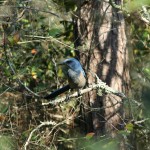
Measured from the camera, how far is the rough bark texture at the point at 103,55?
4.79 meters

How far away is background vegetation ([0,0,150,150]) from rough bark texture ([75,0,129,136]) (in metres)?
0.16

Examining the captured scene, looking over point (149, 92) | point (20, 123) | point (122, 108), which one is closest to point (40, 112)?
point (20, 123)

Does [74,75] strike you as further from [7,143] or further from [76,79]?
[7,143]

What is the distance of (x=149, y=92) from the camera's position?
5.35ft

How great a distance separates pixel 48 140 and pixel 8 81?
1110 millimetres

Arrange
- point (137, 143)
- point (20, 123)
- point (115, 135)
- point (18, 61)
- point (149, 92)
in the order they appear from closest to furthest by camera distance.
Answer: point (149, 92)
point (115, 135)
point (137, 143)
point (20, 123)
point (18, 61)

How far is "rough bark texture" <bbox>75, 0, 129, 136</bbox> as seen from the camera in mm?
4789

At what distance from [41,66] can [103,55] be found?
149 cm

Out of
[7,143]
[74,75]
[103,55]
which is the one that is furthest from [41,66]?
[7,143]

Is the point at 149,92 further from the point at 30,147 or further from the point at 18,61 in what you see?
the point at 18,61

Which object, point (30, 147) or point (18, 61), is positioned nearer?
point (30, 147)

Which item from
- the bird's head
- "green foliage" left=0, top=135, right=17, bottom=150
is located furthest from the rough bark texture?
"green foliage" left=0, top=135, right=17, bottom=150

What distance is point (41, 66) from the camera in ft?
19.9

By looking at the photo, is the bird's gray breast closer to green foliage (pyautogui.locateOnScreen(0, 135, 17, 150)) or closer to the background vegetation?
the background vegetation
